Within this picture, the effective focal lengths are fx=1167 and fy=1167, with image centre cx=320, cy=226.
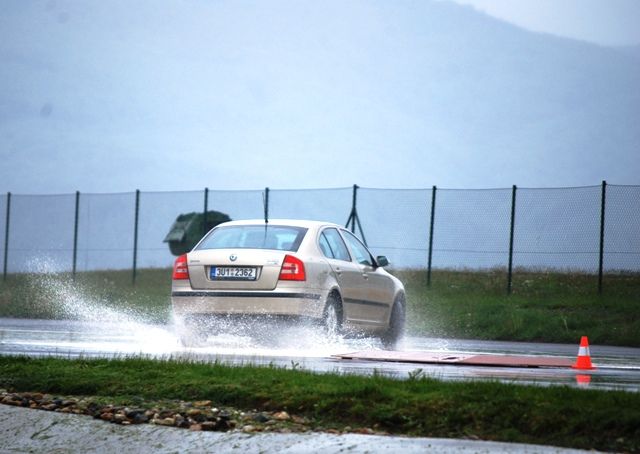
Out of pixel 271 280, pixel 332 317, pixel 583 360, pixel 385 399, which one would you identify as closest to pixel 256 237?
pixel 271 280

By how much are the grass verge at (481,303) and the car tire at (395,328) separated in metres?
4.39

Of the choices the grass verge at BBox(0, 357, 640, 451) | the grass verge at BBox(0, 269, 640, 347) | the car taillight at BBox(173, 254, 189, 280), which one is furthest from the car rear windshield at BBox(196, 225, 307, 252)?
the grass verge at BBox(0, 269, 640, 347)

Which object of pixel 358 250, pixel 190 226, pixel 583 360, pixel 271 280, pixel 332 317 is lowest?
pixel 583 360

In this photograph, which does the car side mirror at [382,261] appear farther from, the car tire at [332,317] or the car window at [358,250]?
the car tire at [332,317]

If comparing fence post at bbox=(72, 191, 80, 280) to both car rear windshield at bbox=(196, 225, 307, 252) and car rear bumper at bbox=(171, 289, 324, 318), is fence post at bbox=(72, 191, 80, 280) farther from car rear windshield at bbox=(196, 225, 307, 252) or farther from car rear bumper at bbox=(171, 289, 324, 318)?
car rear bumper at bbox=(171, 289, 324, 318)

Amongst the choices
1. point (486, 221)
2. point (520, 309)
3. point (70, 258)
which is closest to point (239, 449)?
point (520, 309)

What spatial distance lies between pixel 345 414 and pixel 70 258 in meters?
27.2

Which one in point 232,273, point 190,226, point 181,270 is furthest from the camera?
point 190,226

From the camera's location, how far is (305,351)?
14109 millimetres

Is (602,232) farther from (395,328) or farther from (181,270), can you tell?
(181,270)

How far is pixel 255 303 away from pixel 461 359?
2.65 meters

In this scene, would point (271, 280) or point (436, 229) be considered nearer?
point (271, 280)

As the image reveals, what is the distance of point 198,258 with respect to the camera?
14570mm

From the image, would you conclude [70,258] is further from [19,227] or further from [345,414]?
[345,414]
